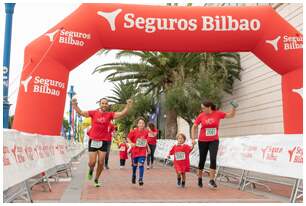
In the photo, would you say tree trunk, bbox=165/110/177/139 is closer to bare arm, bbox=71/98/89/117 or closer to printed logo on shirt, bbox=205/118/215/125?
printed logo on shirt, bbox=205/118/215/125

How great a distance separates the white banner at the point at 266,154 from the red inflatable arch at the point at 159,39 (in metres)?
2.85

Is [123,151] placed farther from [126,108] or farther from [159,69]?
[159,69]

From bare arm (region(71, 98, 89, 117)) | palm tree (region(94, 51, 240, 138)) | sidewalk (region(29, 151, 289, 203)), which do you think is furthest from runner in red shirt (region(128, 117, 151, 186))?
palm tree (region(94, 51, 240, 138))

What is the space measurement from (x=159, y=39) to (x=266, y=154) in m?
5.19

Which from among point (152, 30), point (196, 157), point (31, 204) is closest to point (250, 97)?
point (196, 157)

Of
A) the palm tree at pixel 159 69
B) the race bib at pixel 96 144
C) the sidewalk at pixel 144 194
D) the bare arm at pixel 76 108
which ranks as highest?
the palm tree at pixel 159 69

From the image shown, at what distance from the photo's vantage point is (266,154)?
345 inches

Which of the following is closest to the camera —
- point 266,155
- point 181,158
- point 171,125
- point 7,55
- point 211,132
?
point 266,155

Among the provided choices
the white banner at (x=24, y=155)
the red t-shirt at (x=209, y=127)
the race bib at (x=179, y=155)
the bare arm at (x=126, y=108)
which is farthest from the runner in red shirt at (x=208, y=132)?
the white banner at (x=24, y=155)

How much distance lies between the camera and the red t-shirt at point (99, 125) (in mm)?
9808

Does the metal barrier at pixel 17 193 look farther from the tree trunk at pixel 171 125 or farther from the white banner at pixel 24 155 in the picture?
the tree trunk at pixel 171 125

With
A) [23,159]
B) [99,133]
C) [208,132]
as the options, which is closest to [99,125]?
[99,133]

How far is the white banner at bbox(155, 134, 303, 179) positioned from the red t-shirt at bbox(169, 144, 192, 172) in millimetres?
1039

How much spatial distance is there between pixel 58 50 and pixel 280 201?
6.91 meters
